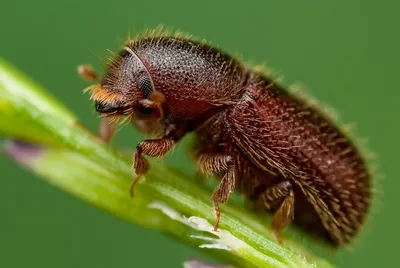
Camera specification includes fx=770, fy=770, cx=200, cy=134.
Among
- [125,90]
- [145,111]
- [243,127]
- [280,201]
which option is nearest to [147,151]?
[145,111]

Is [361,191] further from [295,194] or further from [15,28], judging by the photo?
[15,28]

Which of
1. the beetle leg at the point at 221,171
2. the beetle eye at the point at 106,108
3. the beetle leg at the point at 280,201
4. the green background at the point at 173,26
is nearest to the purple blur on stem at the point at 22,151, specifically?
the beetle eye at the point at 106,108

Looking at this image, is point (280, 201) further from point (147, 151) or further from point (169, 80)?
point (169, 80)

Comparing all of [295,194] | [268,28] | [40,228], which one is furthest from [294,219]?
[268,28]

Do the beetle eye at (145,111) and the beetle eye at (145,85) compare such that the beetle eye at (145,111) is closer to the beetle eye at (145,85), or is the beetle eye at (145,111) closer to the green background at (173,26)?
the beetle eye at (145,85)

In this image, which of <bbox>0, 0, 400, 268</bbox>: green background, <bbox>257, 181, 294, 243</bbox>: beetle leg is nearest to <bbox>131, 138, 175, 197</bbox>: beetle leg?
<bbox>257, 181, 294, 243</bbox>: beetle leg

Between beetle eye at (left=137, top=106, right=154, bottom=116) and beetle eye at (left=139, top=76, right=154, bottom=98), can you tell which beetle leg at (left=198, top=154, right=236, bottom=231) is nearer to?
beetle eye at (left=137, top=106, right=154, bottom=116)
